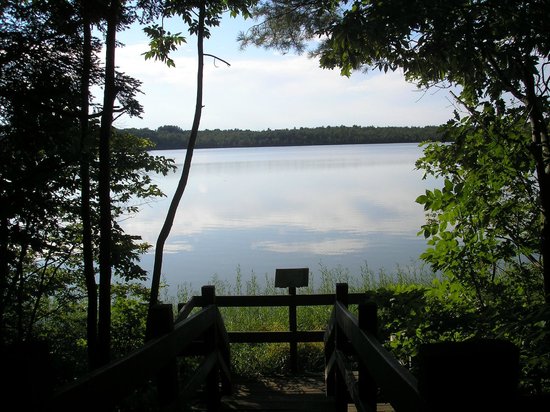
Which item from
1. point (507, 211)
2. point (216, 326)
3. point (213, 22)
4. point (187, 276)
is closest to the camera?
point (216, 326)

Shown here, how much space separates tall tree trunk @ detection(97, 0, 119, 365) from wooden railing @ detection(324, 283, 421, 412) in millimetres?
2590

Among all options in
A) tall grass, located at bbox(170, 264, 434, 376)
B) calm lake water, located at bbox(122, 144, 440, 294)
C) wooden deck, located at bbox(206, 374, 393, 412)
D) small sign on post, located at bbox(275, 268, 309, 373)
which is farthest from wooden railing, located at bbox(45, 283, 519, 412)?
calm lake water, located at bbox(122, 144, 440, 294)

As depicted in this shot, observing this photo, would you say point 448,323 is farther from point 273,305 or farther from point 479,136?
point 273,305

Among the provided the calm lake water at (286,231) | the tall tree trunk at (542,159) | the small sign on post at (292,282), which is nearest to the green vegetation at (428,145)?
the tall tree trunk at (542,159)

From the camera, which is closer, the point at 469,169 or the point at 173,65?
the point at 469,169

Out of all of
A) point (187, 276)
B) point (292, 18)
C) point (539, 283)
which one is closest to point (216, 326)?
point (539, 283)

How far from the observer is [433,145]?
16.7 feet

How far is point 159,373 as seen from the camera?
2365mm

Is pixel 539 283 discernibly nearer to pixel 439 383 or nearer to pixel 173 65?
pixel 439 383

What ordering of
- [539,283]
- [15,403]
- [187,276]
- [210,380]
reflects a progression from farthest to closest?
[187,276] < [539,283] < [210,380] < [15,403]

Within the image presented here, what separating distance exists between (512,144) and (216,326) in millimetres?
2923

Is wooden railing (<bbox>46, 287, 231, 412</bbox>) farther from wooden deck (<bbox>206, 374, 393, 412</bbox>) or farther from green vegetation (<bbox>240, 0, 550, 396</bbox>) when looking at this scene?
green vegetation (<bbox>240, 0, 550, 396</bbox>)

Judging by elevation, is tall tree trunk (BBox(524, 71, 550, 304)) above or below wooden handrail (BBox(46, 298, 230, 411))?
above

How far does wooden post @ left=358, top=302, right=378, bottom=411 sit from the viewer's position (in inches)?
95.7
